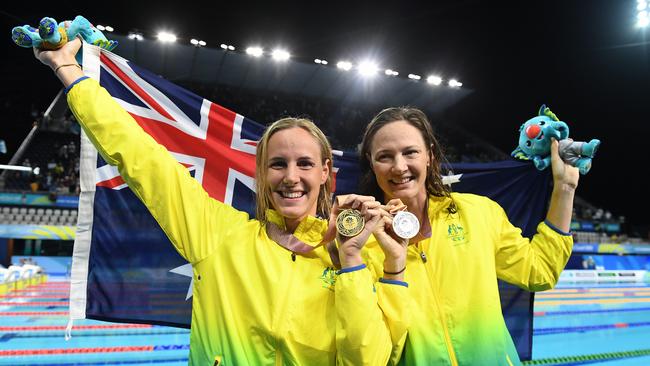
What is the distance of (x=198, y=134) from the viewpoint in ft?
8.10

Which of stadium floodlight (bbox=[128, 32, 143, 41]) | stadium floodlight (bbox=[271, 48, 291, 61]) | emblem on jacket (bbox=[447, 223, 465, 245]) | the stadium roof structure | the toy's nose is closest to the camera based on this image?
emblem on jacket (bbox=[447, 223, 465, 245])

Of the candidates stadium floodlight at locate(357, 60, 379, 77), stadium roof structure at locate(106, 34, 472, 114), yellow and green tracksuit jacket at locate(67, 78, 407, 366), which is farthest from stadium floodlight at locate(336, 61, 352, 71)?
yellow and green tracksuit jacket at locate(67, 78, 407, 366)

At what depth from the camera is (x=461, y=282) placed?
1570mm

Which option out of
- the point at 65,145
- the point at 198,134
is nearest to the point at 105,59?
the point at 198,134

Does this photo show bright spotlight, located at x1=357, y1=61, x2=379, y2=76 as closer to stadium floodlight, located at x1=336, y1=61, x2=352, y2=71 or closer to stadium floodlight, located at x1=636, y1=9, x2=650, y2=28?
stadium floodlight, located at x1=336, y1=61, x2=352, y2=71

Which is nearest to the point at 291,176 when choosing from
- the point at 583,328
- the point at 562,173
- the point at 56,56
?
the point at 56,56

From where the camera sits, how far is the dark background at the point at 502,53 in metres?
12.3

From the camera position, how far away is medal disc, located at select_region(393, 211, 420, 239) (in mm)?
1300

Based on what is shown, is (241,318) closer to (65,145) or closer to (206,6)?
(206,6)

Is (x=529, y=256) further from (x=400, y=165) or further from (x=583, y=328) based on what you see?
(x=583, y=328)

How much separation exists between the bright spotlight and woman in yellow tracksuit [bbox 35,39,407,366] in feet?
61.5

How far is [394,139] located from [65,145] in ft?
61.8

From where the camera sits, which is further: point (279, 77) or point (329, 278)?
point (279, 77)

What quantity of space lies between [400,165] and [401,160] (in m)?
0.02
